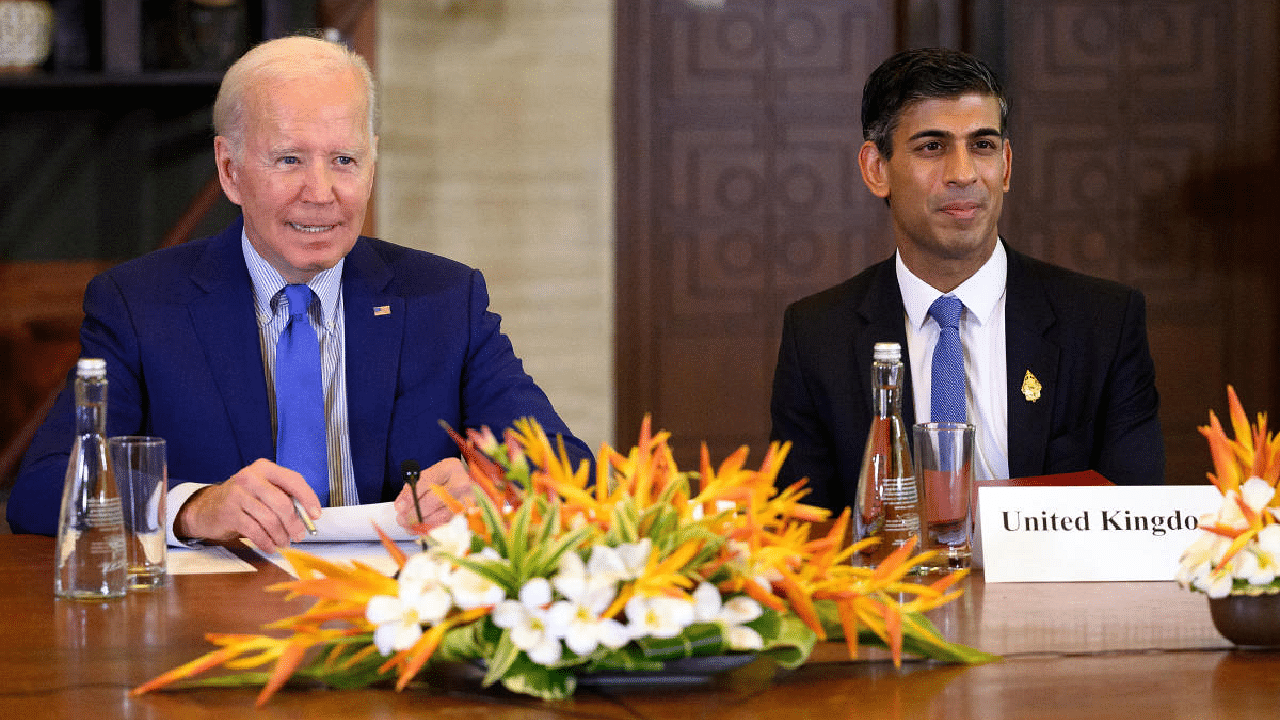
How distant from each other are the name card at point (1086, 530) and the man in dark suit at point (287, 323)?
747 mm

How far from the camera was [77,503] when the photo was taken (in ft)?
Result: 5.20

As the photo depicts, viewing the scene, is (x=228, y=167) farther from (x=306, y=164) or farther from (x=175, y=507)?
(x=175, y=507)

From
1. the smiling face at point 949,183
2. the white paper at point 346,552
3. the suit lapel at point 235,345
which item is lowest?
the white paper at point 346,552

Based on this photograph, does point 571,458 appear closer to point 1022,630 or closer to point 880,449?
point 880,449

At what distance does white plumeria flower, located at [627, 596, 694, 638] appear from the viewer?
108cm

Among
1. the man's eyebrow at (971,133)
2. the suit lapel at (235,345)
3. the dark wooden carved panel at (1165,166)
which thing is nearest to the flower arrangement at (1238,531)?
the man's eyebrow at (971,133)

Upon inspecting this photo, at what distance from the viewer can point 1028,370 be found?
→ 241cm

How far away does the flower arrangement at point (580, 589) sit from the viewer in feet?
3.55

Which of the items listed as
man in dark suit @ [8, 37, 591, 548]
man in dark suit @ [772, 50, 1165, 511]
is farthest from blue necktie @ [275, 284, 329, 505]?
man in dark suit @ [772, 50, 1165, 511]

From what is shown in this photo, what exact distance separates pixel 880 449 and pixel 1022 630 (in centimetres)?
36

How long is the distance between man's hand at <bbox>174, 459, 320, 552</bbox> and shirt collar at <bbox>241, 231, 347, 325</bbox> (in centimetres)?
56

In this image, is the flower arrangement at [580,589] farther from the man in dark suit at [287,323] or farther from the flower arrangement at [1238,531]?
the man in dark suit at [287,323]

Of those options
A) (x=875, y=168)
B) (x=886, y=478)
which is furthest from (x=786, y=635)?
(x=875, y=168)

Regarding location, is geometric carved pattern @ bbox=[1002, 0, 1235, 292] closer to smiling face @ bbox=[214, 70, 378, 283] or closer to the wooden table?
smiling face @ bbox=[214, 70, 378, 283]
